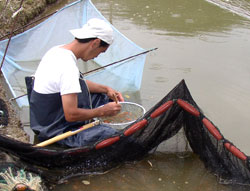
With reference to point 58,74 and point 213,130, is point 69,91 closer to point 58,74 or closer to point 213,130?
point 58,74

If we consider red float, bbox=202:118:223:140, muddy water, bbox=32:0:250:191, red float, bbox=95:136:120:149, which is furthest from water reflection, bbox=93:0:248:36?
red float, bbox=95:136:120:149

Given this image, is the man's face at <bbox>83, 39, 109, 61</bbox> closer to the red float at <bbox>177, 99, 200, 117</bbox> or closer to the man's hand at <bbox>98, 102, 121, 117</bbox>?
the man's hand at <bbox>98, 102, 121, 117</bbox>

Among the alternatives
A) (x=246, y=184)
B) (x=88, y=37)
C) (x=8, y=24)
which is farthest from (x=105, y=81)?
(x=8, y=24)

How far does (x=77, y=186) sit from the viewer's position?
7.82ft

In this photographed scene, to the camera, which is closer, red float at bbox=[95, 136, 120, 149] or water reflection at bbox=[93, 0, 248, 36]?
red float at bbox=[95, 136, 120, 149]

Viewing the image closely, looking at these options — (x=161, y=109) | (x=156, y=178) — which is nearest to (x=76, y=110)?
(x=161, y=109)

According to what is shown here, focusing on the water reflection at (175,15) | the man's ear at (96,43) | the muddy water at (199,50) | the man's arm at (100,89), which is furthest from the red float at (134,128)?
the water reflection at (175,15)

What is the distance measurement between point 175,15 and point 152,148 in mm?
5400

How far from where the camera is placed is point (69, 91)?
6.92ft

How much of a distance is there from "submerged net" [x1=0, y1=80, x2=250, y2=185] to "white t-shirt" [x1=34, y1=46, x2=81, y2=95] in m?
0.48

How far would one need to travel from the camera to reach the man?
85.5 inches

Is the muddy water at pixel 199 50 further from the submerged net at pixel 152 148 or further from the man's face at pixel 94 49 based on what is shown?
the man's face at pixel 94 49

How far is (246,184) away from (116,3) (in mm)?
7108

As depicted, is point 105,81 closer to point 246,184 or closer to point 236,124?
point 236,124
